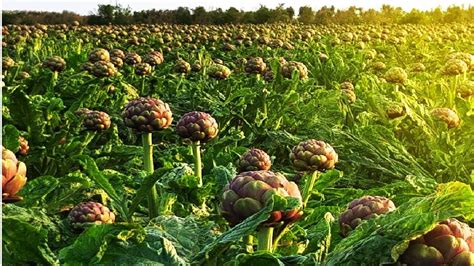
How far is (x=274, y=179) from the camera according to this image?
146 centimetres

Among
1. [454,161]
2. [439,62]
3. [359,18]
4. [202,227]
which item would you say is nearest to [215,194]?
[202,227]

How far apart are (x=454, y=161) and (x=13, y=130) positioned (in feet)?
6.66

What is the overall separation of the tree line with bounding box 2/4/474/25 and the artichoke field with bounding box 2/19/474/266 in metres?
20.1

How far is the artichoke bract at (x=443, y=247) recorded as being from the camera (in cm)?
108

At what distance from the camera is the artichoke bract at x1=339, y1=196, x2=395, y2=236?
1.54m

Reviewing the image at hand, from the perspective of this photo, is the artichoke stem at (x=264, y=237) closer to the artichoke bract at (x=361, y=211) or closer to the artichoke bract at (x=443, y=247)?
the artichoke bract at (x=361, y=211)

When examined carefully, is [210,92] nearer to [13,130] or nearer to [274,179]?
[13,130]

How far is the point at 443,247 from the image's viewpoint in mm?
1104

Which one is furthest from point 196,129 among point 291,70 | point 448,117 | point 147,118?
point 291,70

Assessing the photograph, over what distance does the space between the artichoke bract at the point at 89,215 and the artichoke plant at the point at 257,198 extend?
0.55m

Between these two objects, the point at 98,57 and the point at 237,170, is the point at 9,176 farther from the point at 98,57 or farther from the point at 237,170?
the point at 98,57

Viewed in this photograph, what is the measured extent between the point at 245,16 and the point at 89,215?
1119 inches

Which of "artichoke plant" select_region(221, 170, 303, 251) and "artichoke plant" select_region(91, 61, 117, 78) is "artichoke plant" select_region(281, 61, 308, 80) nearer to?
"artichoke plant" select_region(91, 61, 117, 78)

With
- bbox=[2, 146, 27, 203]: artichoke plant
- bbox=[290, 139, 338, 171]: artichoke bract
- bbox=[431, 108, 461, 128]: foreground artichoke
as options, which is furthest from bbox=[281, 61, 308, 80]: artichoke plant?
bbox=[2, 146, 27, 203]: artichoke plant
